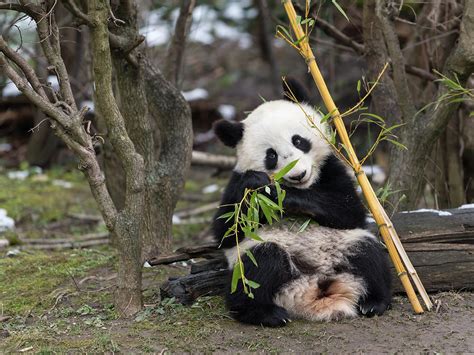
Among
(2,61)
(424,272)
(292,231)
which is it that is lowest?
(424,272)

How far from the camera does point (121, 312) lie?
4.57m

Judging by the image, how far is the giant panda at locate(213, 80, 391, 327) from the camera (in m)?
4.36

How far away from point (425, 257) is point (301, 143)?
1.19m

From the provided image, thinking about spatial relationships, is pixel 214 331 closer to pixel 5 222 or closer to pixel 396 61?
pixel 396 61

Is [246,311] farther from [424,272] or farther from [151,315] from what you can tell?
[424,272]

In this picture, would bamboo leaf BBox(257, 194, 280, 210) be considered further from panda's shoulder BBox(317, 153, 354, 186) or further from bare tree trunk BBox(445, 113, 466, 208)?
bare tree trunk BBox(445, 113, 466, 208)

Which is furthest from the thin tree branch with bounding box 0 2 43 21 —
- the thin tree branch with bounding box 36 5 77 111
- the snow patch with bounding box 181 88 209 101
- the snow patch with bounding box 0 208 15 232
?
the snow patch with bounding box 181 88 209 101

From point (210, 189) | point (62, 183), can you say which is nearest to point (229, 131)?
point (210, 189)

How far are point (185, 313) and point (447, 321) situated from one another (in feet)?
5.34

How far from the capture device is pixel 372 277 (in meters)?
4.47

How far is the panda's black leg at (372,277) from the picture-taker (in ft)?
14.5

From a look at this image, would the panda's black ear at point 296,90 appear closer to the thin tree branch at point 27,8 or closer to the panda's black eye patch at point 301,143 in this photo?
the panda's black eye patch at point 301,143

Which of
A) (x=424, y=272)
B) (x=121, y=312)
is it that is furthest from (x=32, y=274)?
(x=424, y=272)

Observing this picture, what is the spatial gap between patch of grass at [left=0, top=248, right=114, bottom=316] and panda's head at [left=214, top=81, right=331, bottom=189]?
1.76 m
